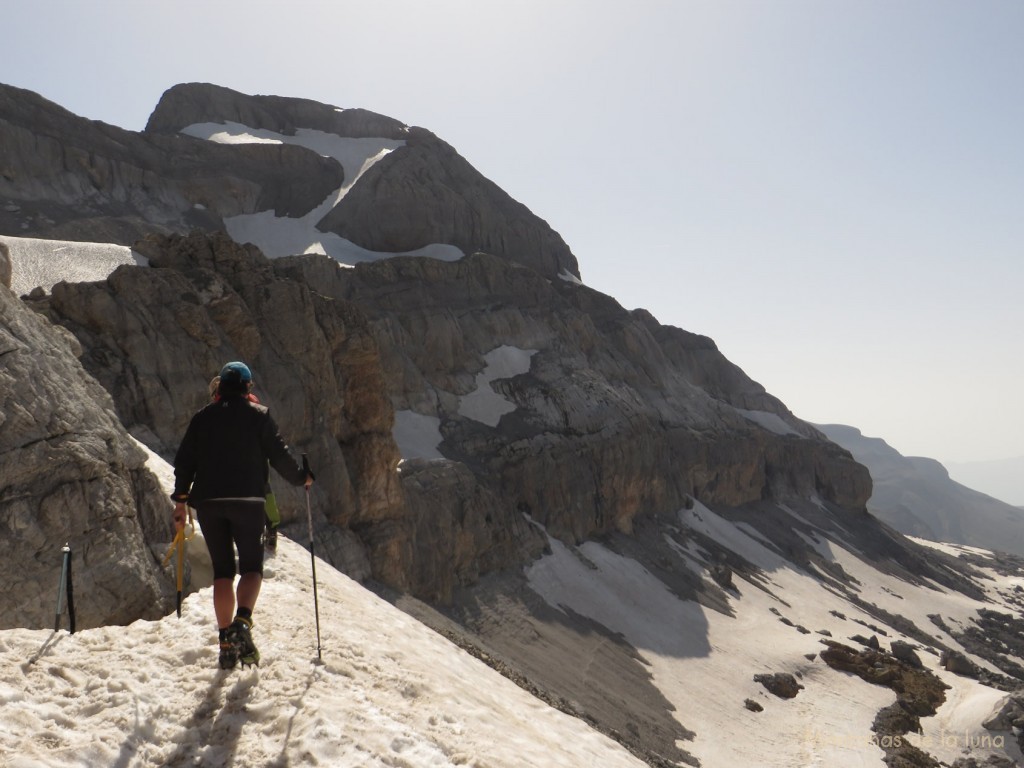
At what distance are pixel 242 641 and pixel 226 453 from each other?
5.61 ft

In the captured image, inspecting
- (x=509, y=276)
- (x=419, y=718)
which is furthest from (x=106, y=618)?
(x=509, y=276)

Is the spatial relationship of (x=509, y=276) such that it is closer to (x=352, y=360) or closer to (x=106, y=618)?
(x=352, y=360)

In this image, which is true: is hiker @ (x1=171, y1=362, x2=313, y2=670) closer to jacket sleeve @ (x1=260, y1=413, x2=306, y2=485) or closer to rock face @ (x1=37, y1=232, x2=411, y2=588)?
jacket sleeve @ (x1=260, y1=413, x2=306, y2=485)

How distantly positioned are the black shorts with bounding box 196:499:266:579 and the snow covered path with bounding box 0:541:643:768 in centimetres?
93

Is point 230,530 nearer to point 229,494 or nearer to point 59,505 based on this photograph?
point 229,494

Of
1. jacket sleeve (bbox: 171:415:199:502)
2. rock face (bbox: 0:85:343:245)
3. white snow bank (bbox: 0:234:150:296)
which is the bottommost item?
jacket sleeve (bbox: 171:415:199:502)

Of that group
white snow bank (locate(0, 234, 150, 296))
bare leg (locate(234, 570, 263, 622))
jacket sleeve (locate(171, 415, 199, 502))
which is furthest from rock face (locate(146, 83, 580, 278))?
bare leg (locate(234, 570, 263, 622))

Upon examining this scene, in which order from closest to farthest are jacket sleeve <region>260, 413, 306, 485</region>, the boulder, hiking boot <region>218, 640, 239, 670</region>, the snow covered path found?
the snow covered path < hiking boot <region>218, 640, 239, 670</region> < jacket sleeve <region>260, 413, 306, 485</region> < the boulder

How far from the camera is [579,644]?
123ft

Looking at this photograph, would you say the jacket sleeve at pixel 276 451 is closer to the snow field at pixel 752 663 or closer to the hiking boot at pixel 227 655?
the hiking boot at pixel 227 655

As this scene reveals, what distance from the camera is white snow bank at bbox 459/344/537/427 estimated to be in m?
55.1

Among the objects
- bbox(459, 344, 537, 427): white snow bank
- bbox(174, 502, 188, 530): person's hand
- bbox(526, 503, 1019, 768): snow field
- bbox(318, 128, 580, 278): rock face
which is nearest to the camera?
bbox(174, 502, 188, 530): person's hand

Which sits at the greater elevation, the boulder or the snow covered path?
the snow covered path

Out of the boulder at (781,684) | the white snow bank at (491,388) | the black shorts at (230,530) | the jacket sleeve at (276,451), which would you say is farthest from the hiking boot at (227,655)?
the white snow bank at (491,388)
